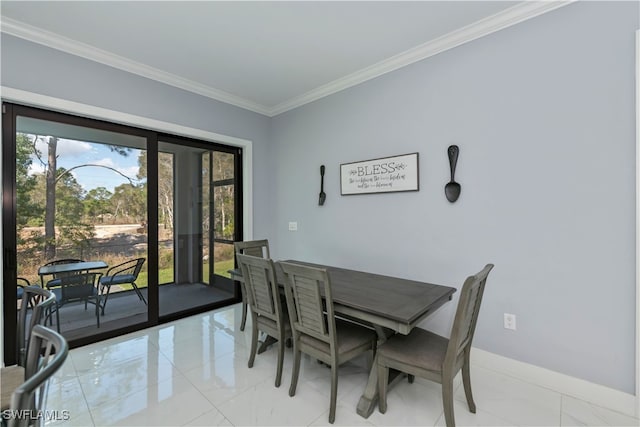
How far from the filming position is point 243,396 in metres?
1.96

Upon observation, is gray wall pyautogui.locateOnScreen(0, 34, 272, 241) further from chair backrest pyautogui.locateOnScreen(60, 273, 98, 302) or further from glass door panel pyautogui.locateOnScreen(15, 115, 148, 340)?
chair backrest pyautogui.locateOnScreen(60, 273, 98, 302)

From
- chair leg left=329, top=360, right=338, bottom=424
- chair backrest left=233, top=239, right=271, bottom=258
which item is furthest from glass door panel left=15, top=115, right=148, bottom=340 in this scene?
chair leg left=329, top=360, right=338, bottom=424

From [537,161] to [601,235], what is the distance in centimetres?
62

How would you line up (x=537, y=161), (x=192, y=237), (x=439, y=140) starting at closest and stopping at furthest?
(x=537, y=161) < (x=439, y=140) < (x=192, y=237)

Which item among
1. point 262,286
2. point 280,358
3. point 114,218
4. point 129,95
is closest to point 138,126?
point 129,95

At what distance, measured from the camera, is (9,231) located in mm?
2301

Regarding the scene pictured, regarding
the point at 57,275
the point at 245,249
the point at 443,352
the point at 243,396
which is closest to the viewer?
the point at 443,352

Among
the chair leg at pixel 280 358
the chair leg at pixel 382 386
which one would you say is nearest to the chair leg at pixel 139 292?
the chair leg at pixel 280 358

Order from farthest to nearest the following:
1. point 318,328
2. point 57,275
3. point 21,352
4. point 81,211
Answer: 1. point 81,211
2. point 57,275
3. point 318,328
4. point 21,352

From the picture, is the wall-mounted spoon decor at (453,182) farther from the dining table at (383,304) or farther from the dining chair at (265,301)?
the dining chair at (265,301)

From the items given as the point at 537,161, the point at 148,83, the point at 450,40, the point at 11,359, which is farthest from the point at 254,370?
the point at 450,40

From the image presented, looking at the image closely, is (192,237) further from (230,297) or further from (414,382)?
(414,382)

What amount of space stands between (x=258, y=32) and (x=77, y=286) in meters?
2.90

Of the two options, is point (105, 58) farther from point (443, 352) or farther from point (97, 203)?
point (443, 352)
